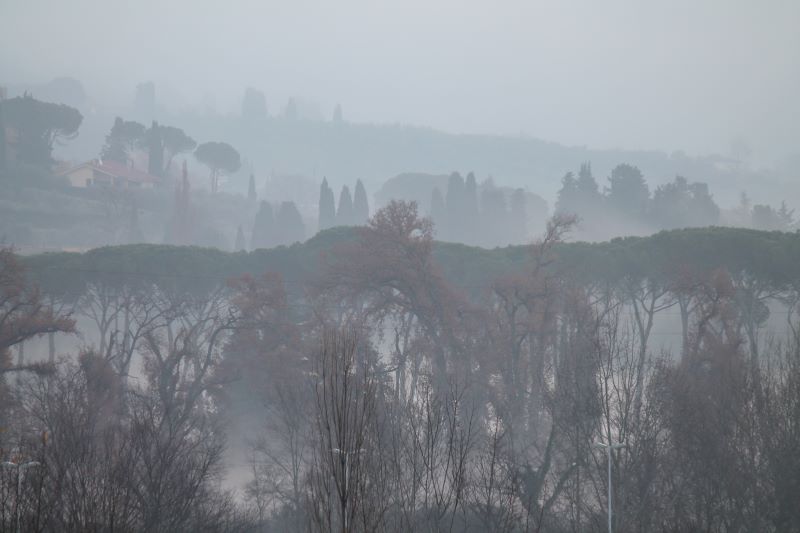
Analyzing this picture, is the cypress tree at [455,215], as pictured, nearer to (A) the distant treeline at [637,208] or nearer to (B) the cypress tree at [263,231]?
(A) the distant treeline at [637,208]

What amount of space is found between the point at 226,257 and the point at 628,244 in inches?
607

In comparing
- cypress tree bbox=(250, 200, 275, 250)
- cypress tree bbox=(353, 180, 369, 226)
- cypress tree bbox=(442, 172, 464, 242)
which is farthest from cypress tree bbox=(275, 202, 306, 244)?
cypress tree bbox=(442, 172, 464, 242)

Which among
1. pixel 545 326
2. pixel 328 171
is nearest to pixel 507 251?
pixel 545 326

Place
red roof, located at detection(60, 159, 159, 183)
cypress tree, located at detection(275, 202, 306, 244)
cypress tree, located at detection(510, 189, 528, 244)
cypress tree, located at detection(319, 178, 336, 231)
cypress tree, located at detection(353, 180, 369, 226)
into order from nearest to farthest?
cypress tree, located at detection(275, 202, 306, 244), cypress tree, located at detection(319, 178, 336, 231), cypress tree, located at detection(353, 180, 369, 226), cypress tree, located at detection(510, 189, 528, 244), red roof, located at detection(60, 159, 159, 183)

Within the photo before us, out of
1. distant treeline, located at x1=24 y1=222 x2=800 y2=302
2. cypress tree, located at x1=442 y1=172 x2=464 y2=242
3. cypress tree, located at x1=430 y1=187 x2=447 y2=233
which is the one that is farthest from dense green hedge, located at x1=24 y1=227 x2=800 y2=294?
cypress tree, located at x1=430 y1=187 x2=447 y2=233

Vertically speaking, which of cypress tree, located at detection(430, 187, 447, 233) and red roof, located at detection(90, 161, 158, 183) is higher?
red roof, located at detection(90, 161, 158, 183)

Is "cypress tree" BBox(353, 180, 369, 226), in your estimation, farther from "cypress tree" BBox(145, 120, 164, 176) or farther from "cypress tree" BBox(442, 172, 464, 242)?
"cypress tree" BBox(145, 120, 164, 176)

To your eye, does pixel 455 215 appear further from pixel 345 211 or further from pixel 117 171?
pixel 117 171

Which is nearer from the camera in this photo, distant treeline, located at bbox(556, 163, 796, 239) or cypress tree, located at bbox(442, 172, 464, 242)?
distant treeline, located at bbox(556, 163, 796, 239)

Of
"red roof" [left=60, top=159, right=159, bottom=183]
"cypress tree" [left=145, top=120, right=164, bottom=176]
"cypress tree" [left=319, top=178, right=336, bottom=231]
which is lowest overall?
"cypress tree" [left=319, top=178, right=336, bottom=231]

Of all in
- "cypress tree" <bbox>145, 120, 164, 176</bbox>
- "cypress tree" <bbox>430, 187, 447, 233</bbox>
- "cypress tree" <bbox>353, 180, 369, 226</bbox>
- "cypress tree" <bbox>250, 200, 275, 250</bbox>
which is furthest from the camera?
"cypress tree" <bbox>145, 120, 164, 176</bbox>

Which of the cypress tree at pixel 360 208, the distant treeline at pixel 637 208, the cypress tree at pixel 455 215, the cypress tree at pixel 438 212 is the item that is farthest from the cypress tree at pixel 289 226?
the distant treeline at pixel 637 208

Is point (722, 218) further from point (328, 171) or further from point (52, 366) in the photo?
point (328, 171)

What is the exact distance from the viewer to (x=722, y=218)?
241ft
